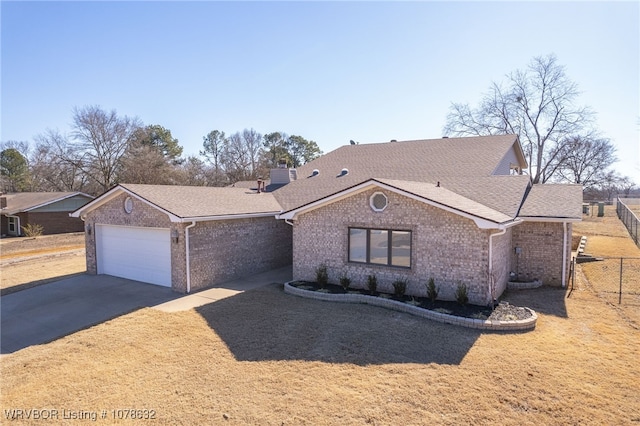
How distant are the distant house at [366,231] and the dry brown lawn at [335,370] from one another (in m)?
2.18

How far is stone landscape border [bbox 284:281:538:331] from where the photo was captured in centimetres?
834

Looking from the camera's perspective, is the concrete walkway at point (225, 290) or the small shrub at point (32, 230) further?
A: the small shrub at point (32, 230)

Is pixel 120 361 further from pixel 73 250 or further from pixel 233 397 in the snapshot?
pixel 73 250

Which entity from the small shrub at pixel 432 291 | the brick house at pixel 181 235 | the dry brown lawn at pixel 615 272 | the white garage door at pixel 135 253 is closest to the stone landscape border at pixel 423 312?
the small shrub at pixel 432 291

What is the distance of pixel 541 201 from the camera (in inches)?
509

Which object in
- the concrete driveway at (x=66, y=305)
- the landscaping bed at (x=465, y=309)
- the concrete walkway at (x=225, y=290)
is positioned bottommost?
the concrete driveway at (x=66, y=305)

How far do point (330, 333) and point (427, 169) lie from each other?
36.2 feet

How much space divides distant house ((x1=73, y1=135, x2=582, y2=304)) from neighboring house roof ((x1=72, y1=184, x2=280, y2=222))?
0.16 feet

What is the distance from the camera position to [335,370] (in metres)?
6.49

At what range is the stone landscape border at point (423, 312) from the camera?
27.3ft

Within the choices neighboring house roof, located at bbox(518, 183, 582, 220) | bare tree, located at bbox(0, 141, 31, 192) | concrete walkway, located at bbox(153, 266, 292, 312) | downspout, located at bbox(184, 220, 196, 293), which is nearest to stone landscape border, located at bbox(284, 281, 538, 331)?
concrete walkway, located at bbox(153, 266, 292, 312)

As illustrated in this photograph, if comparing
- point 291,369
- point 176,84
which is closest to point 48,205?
point 176,84

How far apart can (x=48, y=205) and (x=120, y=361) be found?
3081 cm

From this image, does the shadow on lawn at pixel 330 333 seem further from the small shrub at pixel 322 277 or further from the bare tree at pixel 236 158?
the bare tree at pixel 236 158
